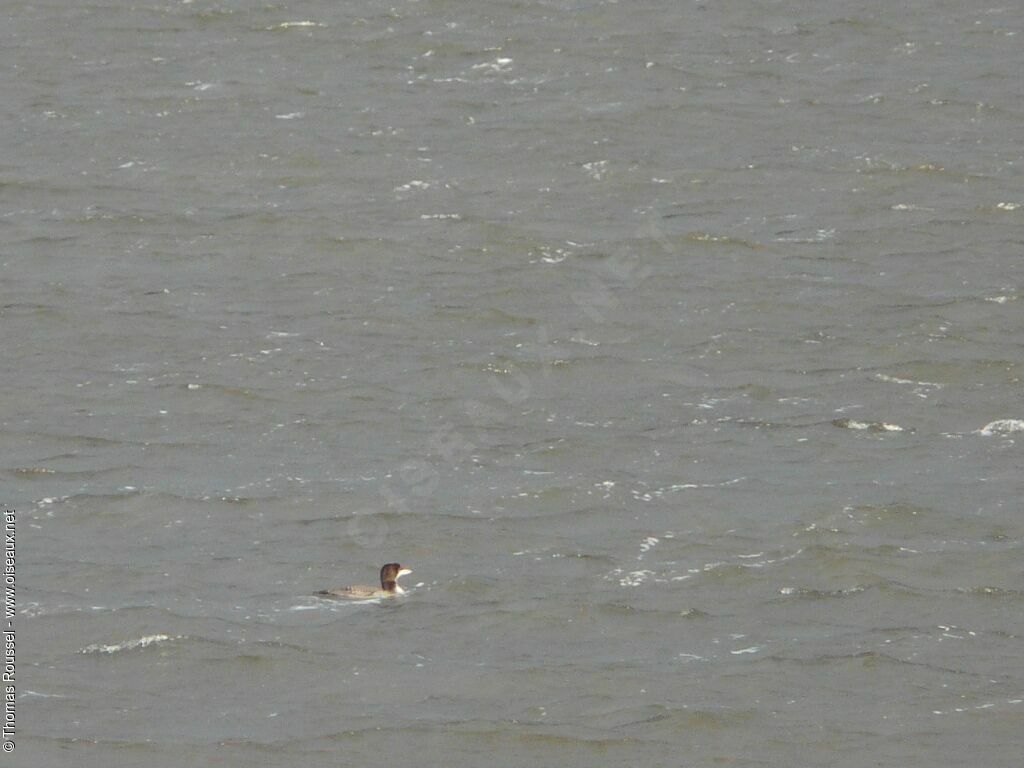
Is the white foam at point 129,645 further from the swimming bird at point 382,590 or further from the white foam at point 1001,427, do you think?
the white foam at point 1001,427

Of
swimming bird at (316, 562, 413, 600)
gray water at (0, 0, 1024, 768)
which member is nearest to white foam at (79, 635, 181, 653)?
gray water at (0, 0, 1024, 768)

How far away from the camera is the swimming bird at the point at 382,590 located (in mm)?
11766

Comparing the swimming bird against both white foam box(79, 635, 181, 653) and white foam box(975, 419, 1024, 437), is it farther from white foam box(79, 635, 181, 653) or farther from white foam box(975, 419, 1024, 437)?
white foam box(975, 419, 1024, 437)

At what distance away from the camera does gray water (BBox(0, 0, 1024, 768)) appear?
1078 cm

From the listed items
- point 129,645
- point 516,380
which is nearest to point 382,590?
point 129,645

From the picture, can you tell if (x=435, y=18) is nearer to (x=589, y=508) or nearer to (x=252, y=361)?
(x=252, y=361)

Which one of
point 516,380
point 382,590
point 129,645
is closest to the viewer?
point 129,645

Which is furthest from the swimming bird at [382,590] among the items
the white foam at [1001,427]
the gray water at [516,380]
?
the white foam at [1001,427]

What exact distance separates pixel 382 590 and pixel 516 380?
3.87 metres

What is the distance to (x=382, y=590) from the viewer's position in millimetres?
11891

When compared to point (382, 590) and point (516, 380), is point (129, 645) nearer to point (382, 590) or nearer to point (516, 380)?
point (382, 590)

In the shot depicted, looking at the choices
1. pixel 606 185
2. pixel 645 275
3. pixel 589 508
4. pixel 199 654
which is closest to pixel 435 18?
pixel 606 185

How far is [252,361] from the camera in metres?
15.8

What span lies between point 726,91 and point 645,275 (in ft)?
15.3
